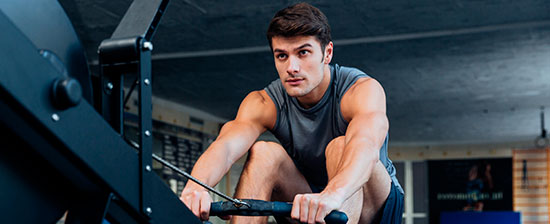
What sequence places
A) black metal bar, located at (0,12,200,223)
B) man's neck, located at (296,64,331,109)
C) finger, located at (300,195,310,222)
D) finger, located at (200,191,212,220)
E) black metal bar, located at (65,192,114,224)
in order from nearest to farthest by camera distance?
1. black metal bar, located at (0,12,200,223)
2. black metal bar, located at (65,192,114,224)
3. finger, located at (300,195,310,222)
4. finger, located at (200,191,212,220)
5. man's neck, located at (296,64,331,109)

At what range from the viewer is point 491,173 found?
1142cm

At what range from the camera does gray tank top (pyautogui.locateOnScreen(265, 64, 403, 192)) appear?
202 cm

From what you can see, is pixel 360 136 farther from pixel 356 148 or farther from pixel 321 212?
pixel 321 212

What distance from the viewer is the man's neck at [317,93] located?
1.98 metres

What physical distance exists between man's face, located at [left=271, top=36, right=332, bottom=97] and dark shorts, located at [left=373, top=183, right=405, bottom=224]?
436 millimetres

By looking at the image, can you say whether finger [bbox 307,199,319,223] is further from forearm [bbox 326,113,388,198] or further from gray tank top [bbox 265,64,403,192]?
gray tank top [bbox 265,64,403,192]

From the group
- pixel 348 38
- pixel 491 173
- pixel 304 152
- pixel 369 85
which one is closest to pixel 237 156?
pixel 304 152

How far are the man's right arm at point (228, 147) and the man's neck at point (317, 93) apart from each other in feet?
0.34

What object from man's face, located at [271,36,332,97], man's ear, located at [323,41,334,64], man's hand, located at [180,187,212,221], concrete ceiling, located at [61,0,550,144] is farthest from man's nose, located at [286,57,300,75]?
concrete ceiling, located at [61,0,550,144]

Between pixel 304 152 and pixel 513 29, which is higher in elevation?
pixel 513 29

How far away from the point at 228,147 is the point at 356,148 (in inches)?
16.0

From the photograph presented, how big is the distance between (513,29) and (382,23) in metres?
0.98

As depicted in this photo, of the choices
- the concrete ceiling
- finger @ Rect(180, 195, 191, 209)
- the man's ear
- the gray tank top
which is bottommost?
finger @ Rect(180, 195, 191, 209)

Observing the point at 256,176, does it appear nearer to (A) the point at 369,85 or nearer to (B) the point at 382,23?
(A) the point at 369,85
